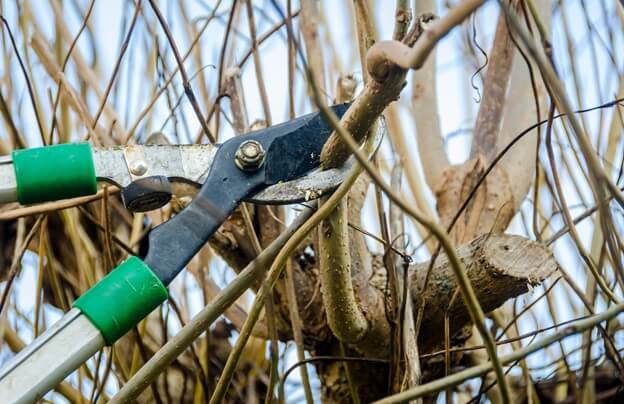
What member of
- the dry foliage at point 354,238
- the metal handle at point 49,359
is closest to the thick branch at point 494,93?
the dry foliage at point 354,238

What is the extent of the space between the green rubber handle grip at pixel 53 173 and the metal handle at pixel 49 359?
12 centimetres

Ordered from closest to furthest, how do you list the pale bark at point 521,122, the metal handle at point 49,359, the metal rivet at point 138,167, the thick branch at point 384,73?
the thick branch at point 384,73 < the metal handle at point 49,359 < the metal rivet at point 138,167 < the pale bark at point 521,122

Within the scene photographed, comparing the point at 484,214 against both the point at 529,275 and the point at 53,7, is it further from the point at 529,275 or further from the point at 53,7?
the point at 53,7

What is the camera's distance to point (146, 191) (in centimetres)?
82

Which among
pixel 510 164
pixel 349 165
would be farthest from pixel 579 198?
pixel 349 165

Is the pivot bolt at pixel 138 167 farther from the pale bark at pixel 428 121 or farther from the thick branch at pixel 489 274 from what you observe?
the pale bark at pixel 428 121

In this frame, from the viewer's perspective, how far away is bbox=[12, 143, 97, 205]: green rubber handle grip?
29.8 inches

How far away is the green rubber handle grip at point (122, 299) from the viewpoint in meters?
0.71

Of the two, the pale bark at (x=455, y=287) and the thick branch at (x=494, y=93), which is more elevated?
the thick branch at (x=494, y=93)

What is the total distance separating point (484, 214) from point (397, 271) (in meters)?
0.28

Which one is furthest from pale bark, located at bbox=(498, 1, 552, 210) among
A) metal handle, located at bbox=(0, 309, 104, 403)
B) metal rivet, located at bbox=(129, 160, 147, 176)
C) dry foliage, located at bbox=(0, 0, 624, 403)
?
metal handle, located at bbox=(0, 309, 104, 403)

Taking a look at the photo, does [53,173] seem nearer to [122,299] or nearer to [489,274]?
[122,299]

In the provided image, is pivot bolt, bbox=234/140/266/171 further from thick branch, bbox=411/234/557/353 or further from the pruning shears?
thick branch, bbox=411/234/557/353

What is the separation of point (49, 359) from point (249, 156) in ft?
0.91
